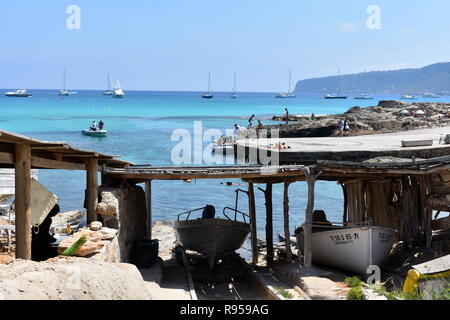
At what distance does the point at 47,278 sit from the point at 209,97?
179902 millimetres

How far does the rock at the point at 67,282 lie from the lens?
6801mm

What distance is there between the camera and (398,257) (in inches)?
632

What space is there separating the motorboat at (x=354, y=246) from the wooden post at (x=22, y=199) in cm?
754

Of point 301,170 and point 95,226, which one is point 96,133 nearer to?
point 301,170

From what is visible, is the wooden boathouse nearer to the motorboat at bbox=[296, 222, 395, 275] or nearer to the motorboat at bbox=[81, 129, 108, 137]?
the motorboat at bbox=[296, 222, 395, 275]

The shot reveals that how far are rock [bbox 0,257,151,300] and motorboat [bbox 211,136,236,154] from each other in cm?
3726

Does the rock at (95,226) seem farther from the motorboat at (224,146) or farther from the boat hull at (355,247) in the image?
the motorboat at (224,146)

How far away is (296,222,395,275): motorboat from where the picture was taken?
49.0 ft

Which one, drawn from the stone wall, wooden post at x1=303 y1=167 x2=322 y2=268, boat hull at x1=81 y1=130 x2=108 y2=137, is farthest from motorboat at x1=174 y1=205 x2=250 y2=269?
boat hull at x1=81 y1=130 x2=108 y2=137

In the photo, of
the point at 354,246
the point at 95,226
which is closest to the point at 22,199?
the point at 95,226

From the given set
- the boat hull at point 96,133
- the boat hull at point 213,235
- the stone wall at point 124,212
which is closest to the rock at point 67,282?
the stone wall at point 124,212
